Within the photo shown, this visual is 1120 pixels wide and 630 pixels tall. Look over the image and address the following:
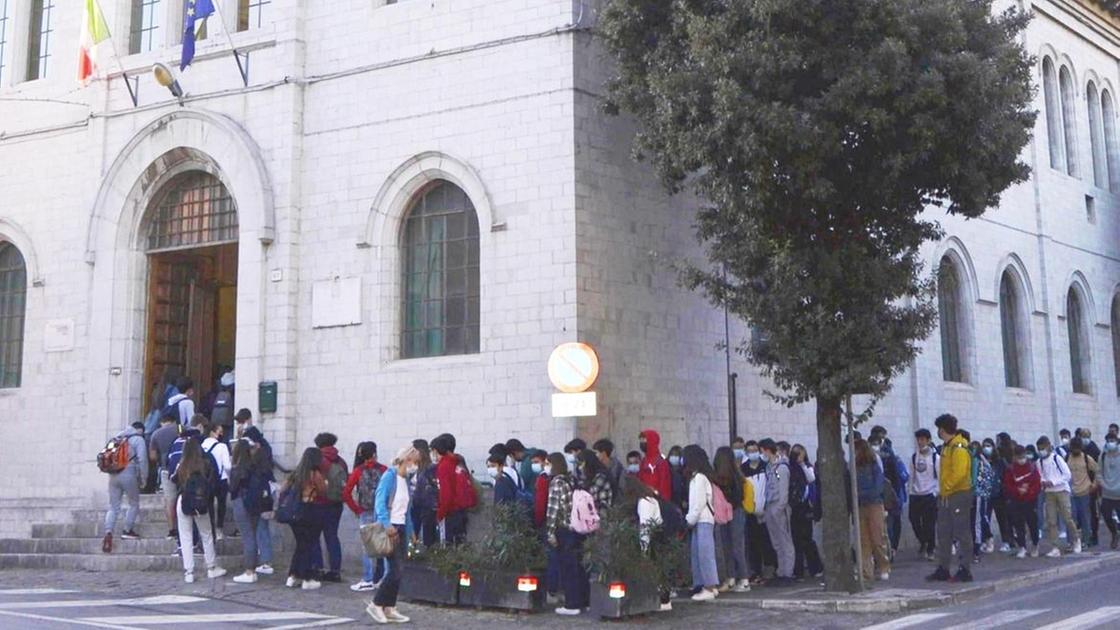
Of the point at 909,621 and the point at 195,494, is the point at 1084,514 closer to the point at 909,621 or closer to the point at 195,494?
the point at 909,621

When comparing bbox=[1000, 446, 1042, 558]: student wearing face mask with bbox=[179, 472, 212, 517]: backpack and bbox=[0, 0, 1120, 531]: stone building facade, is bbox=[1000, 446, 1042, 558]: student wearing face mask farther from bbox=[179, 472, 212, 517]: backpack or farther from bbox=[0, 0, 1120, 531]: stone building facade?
bbox=[179, 472, 212, 517]: backpack

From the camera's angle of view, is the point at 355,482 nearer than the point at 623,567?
No

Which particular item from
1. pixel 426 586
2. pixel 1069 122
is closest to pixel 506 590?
pixel 426 586

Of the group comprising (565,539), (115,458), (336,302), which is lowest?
(565,539)

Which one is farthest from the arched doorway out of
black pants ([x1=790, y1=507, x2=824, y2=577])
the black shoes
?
the black shoes

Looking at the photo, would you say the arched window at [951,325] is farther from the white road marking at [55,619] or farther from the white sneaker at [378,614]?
the white road marking at [55,619]

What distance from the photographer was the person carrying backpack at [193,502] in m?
14.2

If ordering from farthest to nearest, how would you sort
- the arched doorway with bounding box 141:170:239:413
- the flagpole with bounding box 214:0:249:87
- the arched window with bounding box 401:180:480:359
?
the arched doorway with bounding box 141:170:239:413
the flagpole with bounding box 214:0:249:87
the arched window with bounding box 401:180:480:359

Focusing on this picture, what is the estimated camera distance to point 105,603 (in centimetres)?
1324

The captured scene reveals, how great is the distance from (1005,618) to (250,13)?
1408cm

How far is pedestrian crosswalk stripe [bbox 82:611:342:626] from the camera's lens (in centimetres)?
1184

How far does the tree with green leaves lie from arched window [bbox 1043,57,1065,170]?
13708 millimetres

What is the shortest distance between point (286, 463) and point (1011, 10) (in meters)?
11.3

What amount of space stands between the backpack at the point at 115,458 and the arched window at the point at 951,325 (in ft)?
48.7
